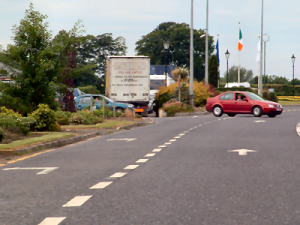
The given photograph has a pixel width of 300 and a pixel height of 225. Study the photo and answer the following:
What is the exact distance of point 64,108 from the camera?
30.4m

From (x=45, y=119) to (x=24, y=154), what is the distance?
644 cm

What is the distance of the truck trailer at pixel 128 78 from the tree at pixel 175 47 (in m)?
63.4

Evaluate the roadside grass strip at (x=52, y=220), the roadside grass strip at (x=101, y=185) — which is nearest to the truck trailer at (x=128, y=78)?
the roadside grass strip at (x=101, y=185)

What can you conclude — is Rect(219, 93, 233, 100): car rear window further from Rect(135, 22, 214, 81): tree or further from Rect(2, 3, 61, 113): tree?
Rect(135, 22, 214, 81): tree

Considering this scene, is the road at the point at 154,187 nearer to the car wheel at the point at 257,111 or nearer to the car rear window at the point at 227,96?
the car wheel at the point at 257,111

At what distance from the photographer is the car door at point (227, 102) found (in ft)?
107

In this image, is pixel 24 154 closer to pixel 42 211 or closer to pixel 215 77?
pixel 42 211

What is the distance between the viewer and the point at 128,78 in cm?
3522

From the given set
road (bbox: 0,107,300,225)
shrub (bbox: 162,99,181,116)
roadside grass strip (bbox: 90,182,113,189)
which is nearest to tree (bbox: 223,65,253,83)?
shrub (bbox: 162,99,181,116)

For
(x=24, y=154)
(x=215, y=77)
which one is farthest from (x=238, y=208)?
(x=215, y=77)

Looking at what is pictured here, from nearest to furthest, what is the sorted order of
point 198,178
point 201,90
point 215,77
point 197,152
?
point 198,178 < point 197,152 < point 201,90 < point 215,77

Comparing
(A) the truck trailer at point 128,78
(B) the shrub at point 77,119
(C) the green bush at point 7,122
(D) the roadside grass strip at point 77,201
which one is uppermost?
(A) the truck trailer at point 128,78

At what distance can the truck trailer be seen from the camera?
3512cm

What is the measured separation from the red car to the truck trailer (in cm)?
457
